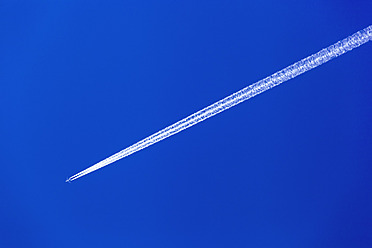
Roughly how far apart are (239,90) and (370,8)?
0.86 m

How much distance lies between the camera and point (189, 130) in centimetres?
212

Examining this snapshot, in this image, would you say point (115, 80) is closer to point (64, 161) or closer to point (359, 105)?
point (64, 161)

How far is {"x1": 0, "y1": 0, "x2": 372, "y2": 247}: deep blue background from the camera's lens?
2039 mm

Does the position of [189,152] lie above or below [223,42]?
below

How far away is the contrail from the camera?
1.98 meters

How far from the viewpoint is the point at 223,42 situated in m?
2.07

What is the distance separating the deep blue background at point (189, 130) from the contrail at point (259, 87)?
1.4 inches

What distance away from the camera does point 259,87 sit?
6.73 ft

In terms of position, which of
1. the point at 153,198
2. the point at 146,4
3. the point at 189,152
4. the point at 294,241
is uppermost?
the point at 146,4

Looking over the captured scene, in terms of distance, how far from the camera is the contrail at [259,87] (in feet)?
6.49

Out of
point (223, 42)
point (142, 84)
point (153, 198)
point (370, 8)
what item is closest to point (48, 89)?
point (142, 84)

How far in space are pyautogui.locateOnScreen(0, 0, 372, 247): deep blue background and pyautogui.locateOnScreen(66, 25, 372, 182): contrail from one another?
4 cm

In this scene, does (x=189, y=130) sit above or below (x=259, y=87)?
below

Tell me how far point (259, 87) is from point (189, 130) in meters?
0.49
